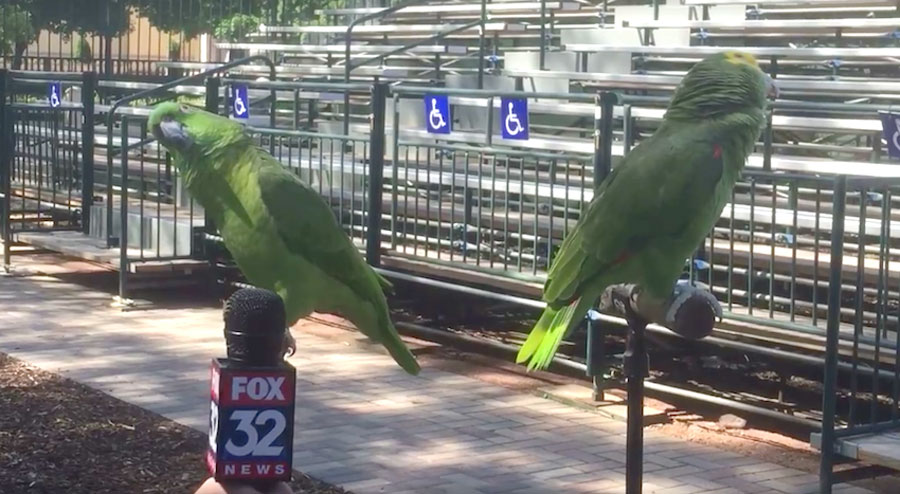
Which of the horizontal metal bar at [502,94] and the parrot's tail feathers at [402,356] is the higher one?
the horizontal metal bar at [502,94]

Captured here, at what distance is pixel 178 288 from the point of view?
1143 centimetres

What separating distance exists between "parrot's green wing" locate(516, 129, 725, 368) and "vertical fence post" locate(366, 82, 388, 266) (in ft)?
13.9

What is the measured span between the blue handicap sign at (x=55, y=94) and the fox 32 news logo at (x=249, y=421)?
10782mm

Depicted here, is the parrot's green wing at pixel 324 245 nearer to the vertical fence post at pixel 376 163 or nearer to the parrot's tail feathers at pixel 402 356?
the parrot's tail feathers at pixel 402 356

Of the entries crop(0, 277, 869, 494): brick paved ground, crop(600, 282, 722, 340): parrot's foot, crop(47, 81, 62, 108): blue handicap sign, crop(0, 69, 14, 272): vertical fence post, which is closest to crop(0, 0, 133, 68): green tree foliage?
crop(0, 69, 14, 272): vertical fence post

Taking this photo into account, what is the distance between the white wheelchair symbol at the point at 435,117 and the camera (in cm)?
916

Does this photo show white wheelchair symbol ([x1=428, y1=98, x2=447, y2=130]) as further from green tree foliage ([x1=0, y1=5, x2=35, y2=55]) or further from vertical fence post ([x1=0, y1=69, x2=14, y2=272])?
green tree foliage ([x1=0, y1=5, x2=35, y2=55])

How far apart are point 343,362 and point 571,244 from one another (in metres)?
4.12

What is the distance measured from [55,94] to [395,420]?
658cm

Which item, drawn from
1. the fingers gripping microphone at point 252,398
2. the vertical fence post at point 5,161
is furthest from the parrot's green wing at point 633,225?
the vertical fence post at point 5,161

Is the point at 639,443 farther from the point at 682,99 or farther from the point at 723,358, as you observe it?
the point at 723,358

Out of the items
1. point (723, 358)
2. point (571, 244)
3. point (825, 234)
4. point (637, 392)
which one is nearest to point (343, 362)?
point (723, 358)

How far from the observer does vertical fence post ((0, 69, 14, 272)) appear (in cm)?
1208

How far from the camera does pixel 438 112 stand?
30.1 feet
